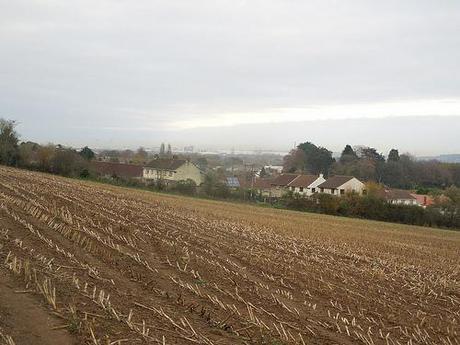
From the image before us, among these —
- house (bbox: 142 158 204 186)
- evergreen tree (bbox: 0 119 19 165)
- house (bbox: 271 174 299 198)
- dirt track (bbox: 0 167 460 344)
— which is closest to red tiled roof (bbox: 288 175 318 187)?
house (bbox: 271 174 299 198)

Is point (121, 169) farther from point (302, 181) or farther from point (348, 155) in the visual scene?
point (348, 155)

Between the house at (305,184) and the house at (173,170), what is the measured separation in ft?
53.3

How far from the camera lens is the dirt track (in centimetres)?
740

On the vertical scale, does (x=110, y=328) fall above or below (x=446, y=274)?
above

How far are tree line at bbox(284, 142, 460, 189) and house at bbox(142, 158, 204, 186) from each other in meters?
27.7

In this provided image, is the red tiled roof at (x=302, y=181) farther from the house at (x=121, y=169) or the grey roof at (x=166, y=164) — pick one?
the house at (x=121, y=169)

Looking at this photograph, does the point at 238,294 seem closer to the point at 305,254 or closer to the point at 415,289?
the point at 415,289

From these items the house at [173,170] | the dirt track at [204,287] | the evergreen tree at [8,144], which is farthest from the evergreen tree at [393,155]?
the dirt track at [204,287]

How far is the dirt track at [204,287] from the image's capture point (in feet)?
24.3

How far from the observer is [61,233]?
1397 centimetres

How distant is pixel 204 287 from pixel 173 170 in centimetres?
7795

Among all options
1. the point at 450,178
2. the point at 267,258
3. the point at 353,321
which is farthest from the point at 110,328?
the point at 450,178

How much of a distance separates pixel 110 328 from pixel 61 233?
25.9 ft

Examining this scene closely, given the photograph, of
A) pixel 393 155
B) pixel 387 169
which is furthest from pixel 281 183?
pixel 393 155
